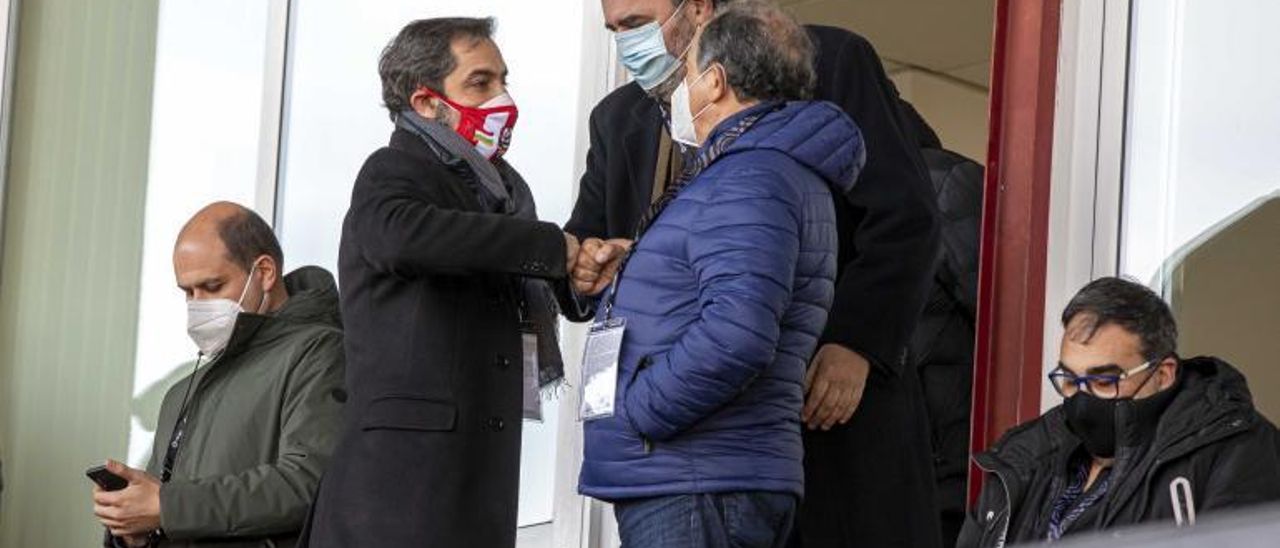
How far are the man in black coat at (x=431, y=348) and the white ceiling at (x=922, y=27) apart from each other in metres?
5.37

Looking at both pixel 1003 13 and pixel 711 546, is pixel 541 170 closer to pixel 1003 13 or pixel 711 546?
pixel 1003 13

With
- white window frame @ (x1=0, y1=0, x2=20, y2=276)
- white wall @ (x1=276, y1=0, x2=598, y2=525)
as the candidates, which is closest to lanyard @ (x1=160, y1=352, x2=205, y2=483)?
white wall @ (x1=276, y1=0, x2=598, y2=525)

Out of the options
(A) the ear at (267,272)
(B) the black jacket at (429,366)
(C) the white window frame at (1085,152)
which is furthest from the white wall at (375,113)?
(B) the black jacket at (429,366)

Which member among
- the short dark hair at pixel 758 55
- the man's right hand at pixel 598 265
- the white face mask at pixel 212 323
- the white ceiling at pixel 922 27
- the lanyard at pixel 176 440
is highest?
the white ceiling at pixel 922 27

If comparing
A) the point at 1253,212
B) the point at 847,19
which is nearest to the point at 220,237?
the point at 1253,212

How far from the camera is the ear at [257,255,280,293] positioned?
4973 millimetres

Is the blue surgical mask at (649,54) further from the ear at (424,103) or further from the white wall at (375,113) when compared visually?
the white wall at (375,113)

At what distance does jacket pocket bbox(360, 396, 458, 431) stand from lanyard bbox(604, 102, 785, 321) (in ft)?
1.53

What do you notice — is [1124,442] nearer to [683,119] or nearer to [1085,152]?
[683,119]

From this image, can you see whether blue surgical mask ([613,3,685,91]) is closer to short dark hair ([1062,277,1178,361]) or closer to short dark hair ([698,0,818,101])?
short dark hair ([698,0,818,101])

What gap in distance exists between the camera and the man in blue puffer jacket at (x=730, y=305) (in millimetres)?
3232

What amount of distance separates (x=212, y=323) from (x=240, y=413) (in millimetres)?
285

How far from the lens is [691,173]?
3473 mm

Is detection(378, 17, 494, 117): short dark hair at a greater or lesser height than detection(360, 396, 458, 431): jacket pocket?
greater
